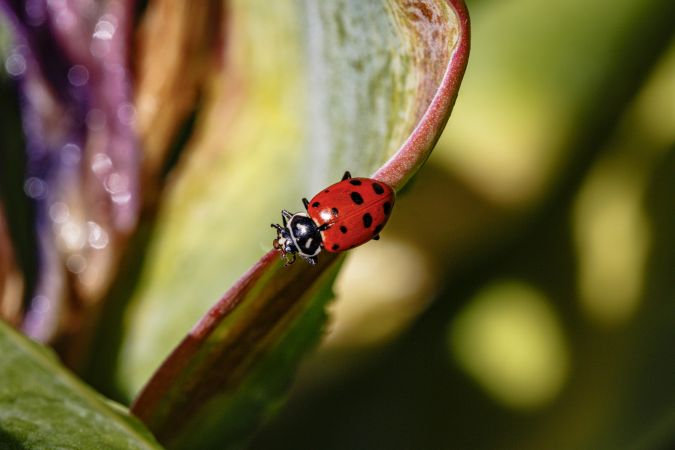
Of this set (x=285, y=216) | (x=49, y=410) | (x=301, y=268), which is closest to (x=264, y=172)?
(x=285, y=216)

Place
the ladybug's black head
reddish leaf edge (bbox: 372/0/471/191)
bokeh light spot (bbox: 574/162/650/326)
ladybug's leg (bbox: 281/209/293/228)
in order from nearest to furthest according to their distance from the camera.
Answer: reddish leaf edge (bbox: 372/0/471/191) < the ladybug's black head < ladybug's leg (bbox: 281/209/293/228) < bokeh light spot (bbox: 574/162/650/326)

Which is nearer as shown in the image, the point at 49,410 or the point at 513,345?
the point at 49,410

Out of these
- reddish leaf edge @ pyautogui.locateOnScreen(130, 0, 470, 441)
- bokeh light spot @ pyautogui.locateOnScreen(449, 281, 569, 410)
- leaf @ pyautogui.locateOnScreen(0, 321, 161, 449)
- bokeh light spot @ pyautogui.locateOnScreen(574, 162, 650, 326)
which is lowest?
leaf @ pyautogui.locateOnScreen(0, 321, 161, 449)

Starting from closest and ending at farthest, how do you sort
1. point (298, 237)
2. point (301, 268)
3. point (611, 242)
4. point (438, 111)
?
point (438, 111) → point (301, 268) → point (298, 237) → point (611, 242)

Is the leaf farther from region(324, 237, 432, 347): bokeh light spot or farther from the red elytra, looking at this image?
region(324, 237, 432, 347): bokeh light spot

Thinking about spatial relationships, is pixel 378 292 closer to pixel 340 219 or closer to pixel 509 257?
pixel 509 257

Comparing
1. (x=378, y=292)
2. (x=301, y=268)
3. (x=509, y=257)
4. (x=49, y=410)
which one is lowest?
(x=49, y=410)

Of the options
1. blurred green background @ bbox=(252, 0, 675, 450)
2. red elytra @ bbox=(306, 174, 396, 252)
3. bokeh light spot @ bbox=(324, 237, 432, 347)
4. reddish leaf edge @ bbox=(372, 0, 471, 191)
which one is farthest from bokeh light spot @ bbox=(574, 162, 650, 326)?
reddish leaf edge @ bbox=(372, 0, 471, 191)

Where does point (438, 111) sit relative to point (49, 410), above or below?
above

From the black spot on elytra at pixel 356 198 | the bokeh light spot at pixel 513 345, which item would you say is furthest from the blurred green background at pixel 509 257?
the black spot on elytra at pixel 356 198
